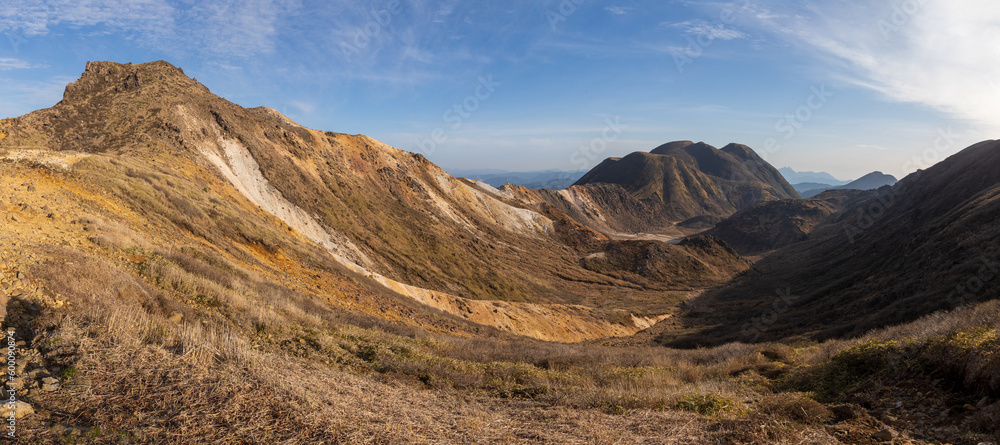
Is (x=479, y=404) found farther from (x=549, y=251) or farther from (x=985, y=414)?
(x=549, y=251)

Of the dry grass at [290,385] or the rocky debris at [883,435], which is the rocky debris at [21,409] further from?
the rocky debris at [883,435]

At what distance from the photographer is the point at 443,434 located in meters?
→ 5.20

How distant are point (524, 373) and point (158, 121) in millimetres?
36934

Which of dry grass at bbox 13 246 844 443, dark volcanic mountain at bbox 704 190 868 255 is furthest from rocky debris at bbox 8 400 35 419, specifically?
dark volcanic mountain at bbox 704 190 868 255
